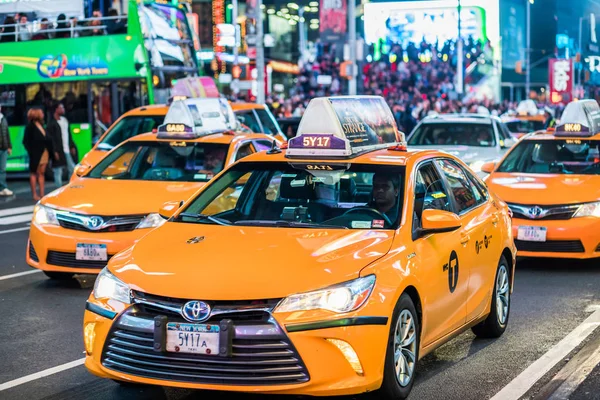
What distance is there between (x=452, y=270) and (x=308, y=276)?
1533 millimetres

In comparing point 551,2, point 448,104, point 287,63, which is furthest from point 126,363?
point 551,2

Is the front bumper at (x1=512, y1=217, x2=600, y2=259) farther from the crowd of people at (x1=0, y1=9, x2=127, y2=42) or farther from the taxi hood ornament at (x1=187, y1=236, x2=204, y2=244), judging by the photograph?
the crowd of people at (x1=0, y1=9, x2=127, y2=42)

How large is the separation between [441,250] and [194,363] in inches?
75.5

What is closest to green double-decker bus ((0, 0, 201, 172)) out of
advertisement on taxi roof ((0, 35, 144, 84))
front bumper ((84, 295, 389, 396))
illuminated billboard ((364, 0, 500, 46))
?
advertisement on taxi roof ((0, 35, 144, 84))

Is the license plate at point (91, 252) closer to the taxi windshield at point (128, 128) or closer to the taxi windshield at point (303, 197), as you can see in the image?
the taxi windshield at point (303, 197)

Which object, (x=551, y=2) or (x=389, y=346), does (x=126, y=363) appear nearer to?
(x=389, y=346)

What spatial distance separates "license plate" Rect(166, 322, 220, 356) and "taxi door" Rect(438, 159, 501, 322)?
2.27 meters

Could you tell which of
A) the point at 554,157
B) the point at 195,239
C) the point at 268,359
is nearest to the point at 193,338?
the point at 268,359

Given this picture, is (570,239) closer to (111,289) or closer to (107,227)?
(107,227)

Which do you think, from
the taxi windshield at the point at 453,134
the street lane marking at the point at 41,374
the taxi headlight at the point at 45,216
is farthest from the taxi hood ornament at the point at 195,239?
the taxi windshield at the point at 453,134

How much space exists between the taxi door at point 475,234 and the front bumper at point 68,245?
3480 mm

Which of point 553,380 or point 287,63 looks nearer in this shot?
point 553,380

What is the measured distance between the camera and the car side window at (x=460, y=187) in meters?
7.84

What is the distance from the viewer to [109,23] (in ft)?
80.5
